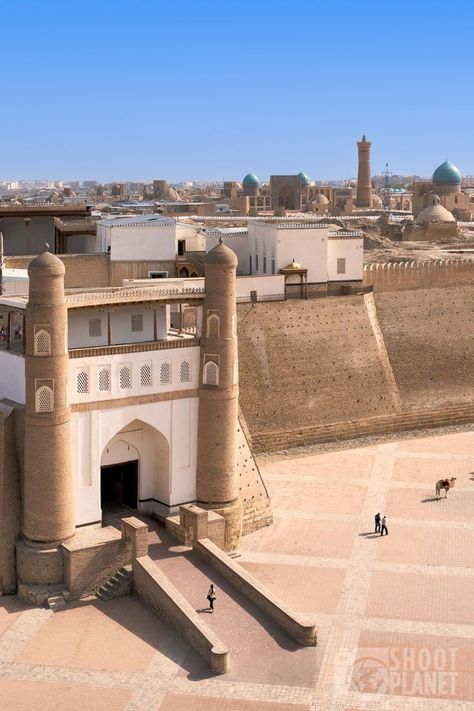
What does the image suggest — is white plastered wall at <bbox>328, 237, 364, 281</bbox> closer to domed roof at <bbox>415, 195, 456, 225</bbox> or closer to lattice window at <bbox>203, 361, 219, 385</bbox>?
lattice window at <bbox>203, 361, 219, 385</bbox>

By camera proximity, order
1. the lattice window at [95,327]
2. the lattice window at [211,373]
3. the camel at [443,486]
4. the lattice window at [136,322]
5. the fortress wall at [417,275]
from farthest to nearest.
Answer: the fortress wall at [417,275] → the camel at [443,486] → the lattice window at [136,322] → the lattice window at [95,327] → the lattice window at [211,373]

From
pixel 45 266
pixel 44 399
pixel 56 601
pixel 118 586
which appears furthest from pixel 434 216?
pixel 56 601

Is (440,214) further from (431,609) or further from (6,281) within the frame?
(431,609)

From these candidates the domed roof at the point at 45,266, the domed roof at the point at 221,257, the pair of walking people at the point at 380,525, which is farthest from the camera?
the pair of walking people at the point at 380,525

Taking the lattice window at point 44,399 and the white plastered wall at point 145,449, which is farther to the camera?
the white plastered wall at point 145,449

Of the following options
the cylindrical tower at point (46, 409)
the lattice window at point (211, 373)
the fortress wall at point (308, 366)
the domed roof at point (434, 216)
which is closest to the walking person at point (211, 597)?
the cylindrical tower at point (46, 409)

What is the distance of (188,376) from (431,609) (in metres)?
8.58

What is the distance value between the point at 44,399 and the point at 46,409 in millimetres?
240

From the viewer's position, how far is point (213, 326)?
26922mm

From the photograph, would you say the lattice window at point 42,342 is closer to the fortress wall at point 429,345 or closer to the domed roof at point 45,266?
the domed roof at point 45,266

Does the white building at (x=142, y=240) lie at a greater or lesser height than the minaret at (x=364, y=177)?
lesser

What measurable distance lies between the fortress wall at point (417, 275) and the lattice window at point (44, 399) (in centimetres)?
1983

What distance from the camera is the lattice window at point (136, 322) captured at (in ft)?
93.7

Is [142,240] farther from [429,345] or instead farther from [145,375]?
[145,375]
